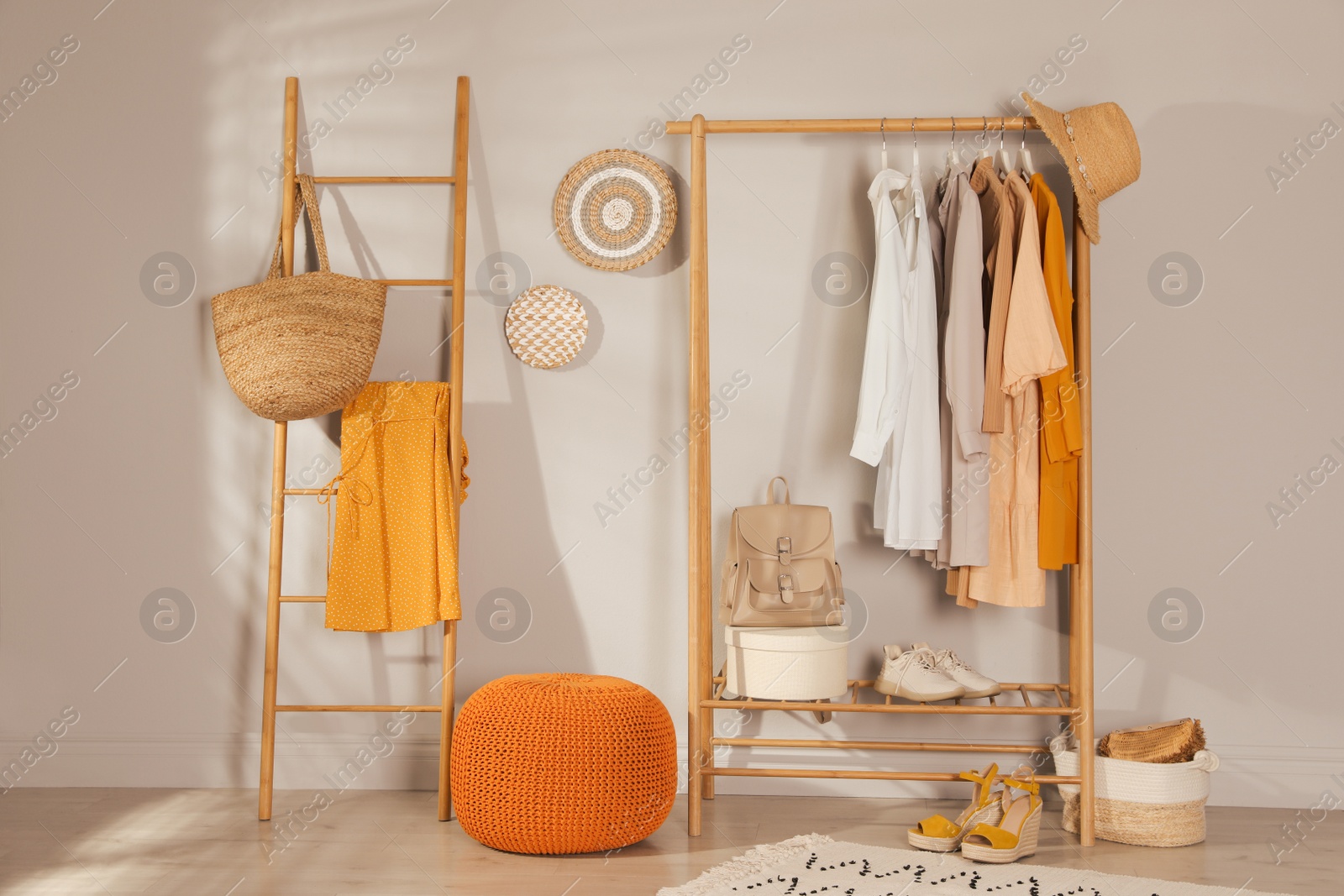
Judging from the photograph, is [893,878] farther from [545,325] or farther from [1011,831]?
[545,325]

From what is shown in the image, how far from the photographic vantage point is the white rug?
6.90 ft

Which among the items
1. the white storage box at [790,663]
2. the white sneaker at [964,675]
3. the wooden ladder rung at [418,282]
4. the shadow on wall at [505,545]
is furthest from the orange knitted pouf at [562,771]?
the wooden ladder rung at [418,282]

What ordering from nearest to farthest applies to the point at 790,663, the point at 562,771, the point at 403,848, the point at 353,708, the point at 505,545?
1. the point at 562,771
2. the point at 403,848
3. the point at 790,663
4. the point at 353,708
5. the point at 505,545

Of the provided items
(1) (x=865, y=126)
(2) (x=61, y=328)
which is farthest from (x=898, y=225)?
(2) (x=61, y=328)

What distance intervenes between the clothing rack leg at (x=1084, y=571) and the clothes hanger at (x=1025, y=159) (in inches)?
10.6

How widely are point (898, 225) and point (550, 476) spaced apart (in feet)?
4.08

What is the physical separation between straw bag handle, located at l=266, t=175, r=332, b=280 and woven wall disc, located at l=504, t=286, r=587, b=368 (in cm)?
55

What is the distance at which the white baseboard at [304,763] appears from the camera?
288 cm

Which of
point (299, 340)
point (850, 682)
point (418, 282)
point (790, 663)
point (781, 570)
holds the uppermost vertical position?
point (418, 282)

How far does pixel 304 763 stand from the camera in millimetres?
2924

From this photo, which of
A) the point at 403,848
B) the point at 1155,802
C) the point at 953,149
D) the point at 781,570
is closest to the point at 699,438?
the point at 781,570

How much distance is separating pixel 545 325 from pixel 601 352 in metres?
0.19

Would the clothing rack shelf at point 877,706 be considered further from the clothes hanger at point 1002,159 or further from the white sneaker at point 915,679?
the clothes hanger at point 1002,159

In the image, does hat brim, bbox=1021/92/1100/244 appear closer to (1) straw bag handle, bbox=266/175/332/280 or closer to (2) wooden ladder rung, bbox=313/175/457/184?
(2) wooden ladder rung, bbox=313/175/457/184
